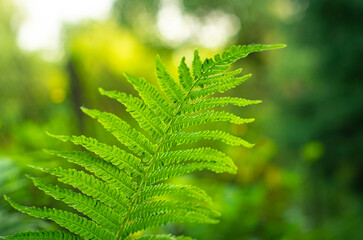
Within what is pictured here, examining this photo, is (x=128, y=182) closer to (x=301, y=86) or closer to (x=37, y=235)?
(x=37, y=235)

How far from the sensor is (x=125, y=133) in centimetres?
77

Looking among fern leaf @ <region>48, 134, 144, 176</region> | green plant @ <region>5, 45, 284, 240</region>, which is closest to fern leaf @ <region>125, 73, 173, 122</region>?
green plant @ <region>5, 45, 284, 240</region>

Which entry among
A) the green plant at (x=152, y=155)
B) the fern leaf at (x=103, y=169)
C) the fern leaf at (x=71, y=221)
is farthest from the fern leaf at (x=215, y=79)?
the fern leaf at (x=71, y=221)

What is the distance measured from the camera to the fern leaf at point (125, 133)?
29.4 inches

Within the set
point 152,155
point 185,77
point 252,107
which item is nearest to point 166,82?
point 185,77

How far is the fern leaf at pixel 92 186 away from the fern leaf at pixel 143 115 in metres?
0.14

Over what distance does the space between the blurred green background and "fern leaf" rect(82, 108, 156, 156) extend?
526 millimetres

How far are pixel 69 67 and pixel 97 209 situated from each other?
2.45m

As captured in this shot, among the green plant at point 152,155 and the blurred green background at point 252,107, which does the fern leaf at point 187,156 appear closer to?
the green plant at point 152,155

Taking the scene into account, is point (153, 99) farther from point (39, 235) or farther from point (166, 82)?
point (39, 235)

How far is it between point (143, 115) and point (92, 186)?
0.18 m

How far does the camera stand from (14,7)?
96.3ft

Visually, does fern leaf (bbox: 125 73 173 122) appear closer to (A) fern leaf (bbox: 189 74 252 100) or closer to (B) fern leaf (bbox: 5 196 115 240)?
(A) fern leaf (bbox: 189 74 252 100)

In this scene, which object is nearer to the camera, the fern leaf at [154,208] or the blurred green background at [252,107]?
the fern leaf at [154,208]
